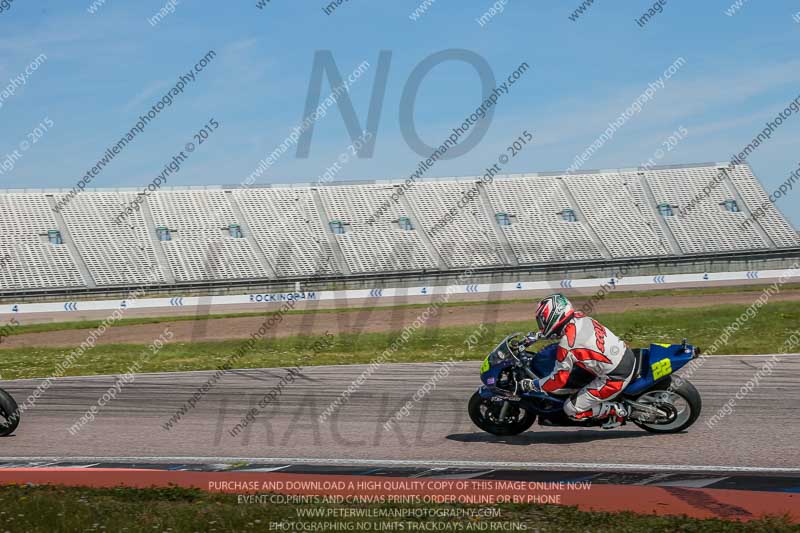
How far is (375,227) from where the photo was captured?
5853 centimetres

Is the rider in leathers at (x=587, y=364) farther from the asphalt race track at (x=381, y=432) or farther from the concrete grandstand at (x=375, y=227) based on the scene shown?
the concrete grandstand at (x=375, y=227)

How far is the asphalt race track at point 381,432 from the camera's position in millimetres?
9906

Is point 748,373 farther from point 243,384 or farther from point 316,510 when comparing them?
point 316,510

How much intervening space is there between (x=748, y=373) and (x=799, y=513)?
938 cm

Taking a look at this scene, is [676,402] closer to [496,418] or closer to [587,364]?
[587,364]

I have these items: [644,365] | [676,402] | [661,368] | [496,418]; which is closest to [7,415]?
[496,418]

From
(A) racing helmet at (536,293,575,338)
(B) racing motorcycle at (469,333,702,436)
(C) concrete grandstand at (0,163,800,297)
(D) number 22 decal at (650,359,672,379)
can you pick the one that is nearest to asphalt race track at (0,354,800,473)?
(B) racing motorcycle at (469,333,702,436)

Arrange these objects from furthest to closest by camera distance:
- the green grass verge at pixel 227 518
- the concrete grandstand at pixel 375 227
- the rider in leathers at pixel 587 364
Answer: the concrete grandstand at pixel 375 227 → the rider in leathers at pixel 587 364 → the green grass verge at pixel 227 518

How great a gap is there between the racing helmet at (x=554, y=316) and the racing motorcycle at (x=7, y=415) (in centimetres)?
717

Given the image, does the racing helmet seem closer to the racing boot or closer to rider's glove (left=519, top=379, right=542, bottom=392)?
rider's glove (left=519, top=379, right=542, bottom=392)

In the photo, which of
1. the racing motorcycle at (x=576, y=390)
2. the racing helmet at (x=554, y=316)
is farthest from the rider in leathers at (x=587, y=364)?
the racing motorcycle at (x=576, y=390)

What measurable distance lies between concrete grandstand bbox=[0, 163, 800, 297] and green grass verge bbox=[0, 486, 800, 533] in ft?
132

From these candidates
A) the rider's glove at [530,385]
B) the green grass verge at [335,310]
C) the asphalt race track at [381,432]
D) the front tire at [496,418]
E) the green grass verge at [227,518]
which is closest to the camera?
the green grass verge at [227,518]

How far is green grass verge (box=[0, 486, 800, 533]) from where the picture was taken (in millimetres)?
6703
